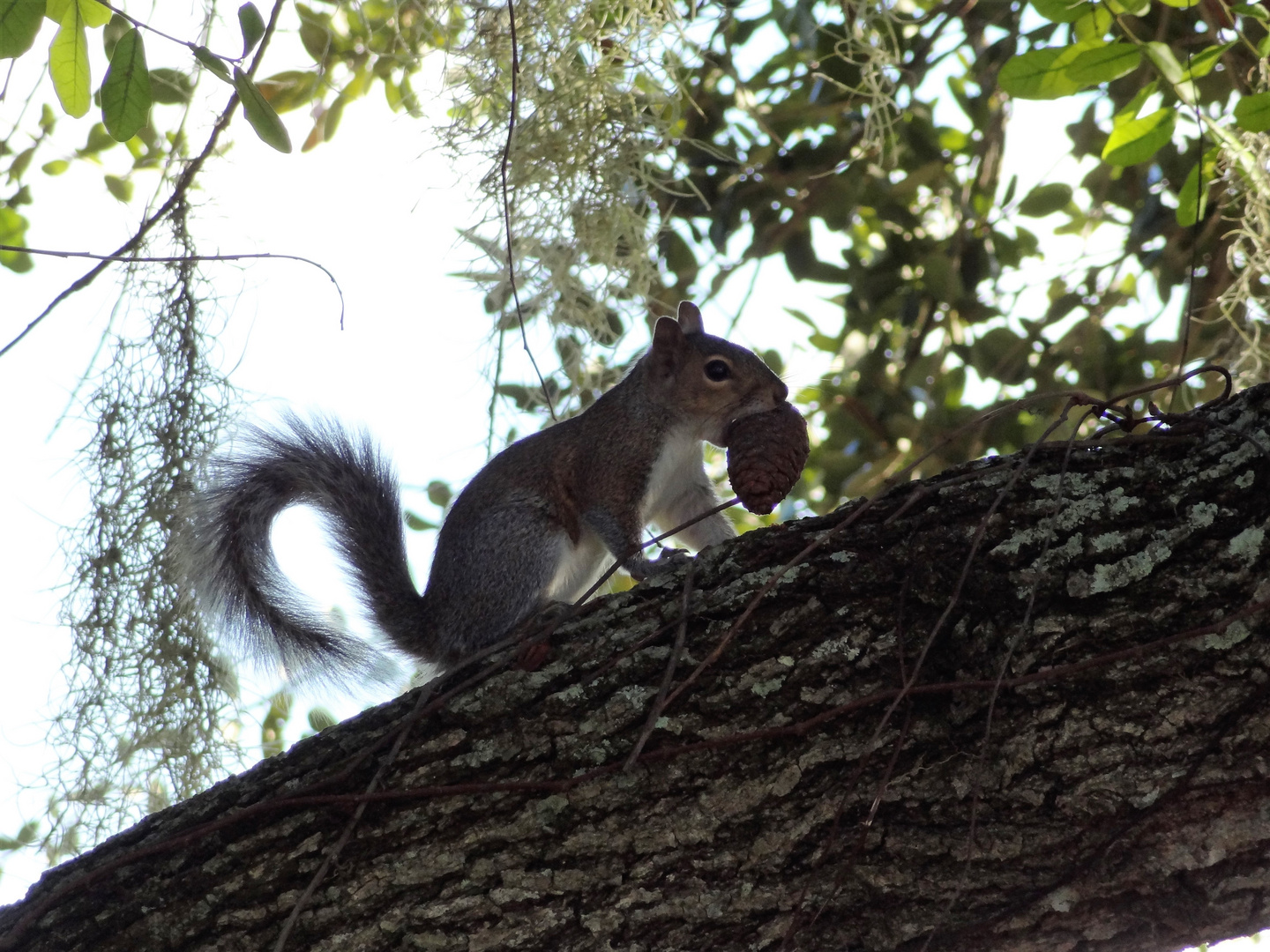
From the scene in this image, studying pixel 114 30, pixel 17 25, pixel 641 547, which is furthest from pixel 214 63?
pixel 641 547

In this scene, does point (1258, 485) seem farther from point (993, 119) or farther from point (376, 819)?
point (993, 119)

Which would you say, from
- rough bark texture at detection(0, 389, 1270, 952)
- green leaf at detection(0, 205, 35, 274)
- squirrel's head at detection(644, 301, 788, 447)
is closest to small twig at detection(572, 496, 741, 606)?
rough bark texture at detection(0, 389, 1270, 952)

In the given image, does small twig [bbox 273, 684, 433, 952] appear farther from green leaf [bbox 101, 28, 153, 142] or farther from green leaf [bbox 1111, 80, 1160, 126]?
green leaf [bbox 1111, 80, 1160, 126]

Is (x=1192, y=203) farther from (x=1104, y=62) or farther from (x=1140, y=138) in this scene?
(x=1104, y=62)

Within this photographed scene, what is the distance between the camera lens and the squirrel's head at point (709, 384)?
8.00 ft

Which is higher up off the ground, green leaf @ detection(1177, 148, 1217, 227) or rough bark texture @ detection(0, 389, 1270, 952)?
green leaf @ detection(1177, 148, 1217, 227)

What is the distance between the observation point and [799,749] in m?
1.20

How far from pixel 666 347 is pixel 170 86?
1.01 metres

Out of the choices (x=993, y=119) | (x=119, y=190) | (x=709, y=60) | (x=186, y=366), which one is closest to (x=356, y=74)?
(x=119, y=190)

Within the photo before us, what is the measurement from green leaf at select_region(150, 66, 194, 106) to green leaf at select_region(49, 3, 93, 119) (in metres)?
0.49

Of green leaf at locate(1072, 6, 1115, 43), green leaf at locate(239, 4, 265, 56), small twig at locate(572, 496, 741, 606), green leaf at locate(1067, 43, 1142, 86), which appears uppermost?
green leaf at locate(239, 4, 265, 56)

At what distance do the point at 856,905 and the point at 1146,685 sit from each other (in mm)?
327

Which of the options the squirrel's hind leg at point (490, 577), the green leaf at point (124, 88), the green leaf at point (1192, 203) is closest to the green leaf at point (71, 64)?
the green leaf at point (124, 88)

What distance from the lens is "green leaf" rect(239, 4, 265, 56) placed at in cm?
150
